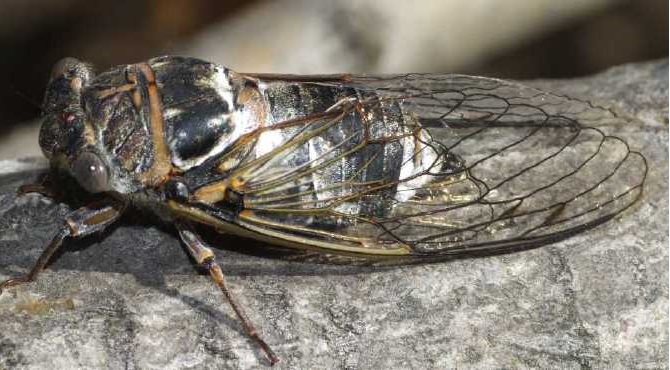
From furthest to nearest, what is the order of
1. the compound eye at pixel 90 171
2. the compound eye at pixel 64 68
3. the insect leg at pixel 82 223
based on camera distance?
the compound eye at pixel 64 68
the compound eye at pixel 90 171
the insect leg at pixel 82 223

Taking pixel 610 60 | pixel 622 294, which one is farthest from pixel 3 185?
pixel 610 60

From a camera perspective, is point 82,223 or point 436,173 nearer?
point 82,223

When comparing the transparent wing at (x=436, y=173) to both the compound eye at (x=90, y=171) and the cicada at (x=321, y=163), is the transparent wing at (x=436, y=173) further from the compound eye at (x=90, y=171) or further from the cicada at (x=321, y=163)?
the compound eye at (x=90, y=171)

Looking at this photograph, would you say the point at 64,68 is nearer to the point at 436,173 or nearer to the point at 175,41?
the point at 436,173

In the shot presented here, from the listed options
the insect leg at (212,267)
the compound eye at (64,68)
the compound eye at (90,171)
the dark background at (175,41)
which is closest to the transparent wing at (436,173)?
the insect leg at (212,267)

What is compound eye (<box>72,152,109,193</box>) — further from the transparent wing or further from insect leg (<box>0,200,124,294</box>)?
the transparent wing

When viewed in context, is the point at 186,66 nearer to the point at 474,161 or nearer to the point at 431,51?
the point at 474,161

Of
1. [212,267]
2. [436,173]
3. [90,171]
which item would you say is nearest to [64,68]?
[90,171]
